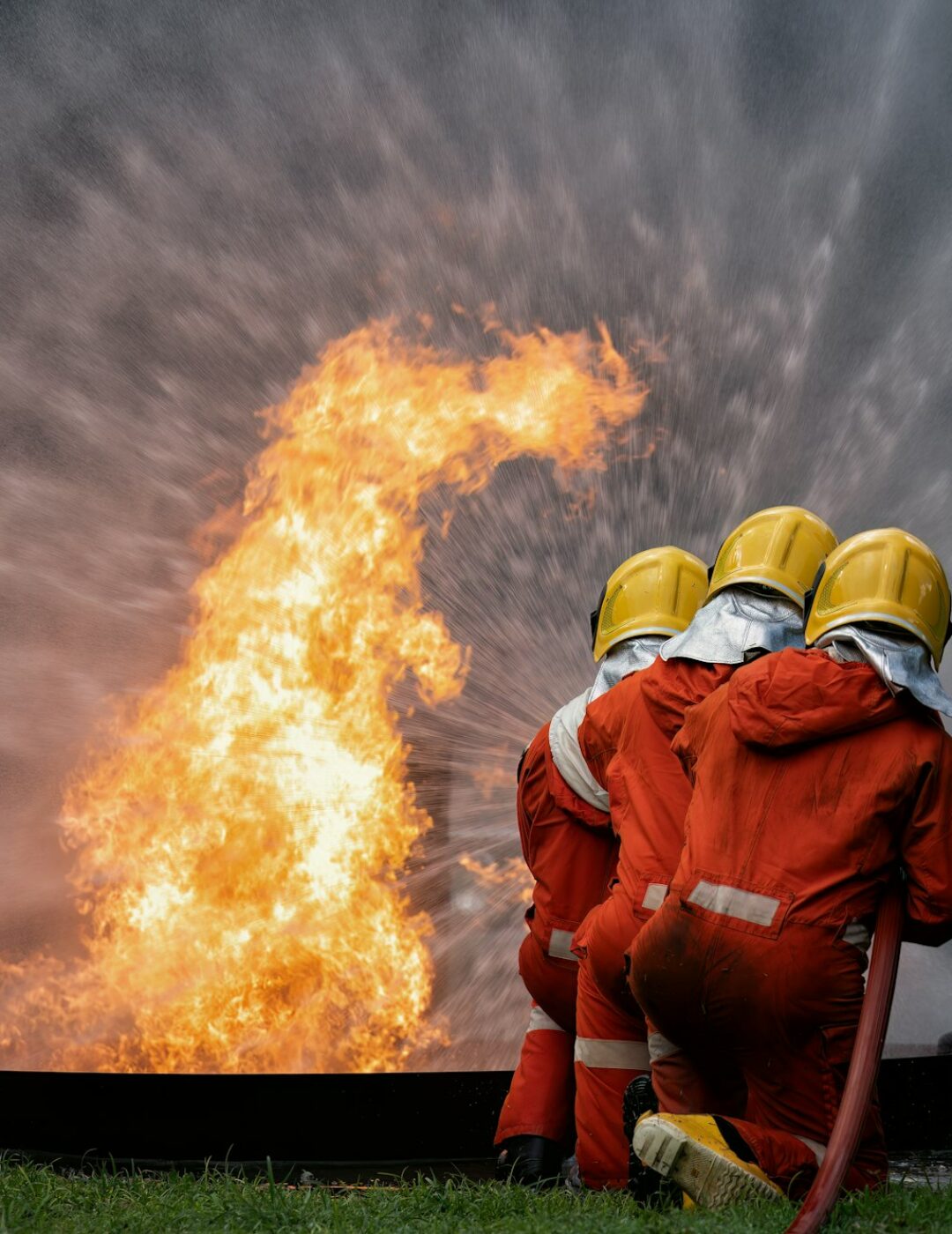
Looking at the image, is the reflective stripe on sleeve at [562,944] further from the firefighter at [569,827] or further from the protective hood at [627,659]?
the protective hood at [627,659]

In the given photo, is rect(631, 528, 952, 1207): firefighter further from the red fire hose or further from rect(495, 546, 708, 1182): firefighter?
rect(495, 546, 708, 1182): firefighter

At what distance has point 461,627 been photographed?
8.05m

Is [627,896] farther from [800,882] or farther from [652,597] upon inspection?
[652,597]

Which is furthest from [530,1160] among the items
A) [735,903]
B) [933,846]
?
[933,846]

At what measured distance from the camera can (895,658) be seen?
10.2 ft

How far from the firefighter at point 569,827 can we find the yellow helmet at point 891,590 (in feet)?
3.22

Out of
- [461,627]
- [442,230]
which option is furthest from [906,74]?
[461,627]

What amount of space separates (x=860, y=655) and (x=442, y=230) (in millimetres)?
6252

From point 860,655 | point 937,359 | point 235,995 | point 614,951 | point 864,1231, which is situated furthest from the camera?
point 937,359

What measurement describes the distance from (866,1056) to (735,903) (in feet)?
1.48

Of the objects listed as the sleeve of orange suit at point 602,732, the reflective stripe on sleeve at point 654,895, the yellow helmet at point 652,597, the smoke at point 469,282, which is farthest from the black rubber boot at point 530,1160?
the smoke at point 469,282

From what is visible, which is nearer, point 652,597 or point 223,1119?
point 652,597

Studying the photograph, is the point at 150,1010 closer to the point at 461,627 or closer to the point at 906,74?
the point at 461,627

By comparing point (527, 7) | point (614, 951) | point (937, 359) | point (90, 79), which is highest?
point (527, 7)
